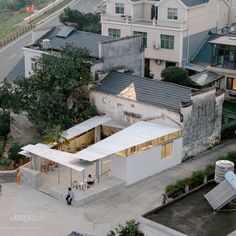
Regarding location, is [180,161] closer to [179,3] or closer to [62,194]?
[62,194]

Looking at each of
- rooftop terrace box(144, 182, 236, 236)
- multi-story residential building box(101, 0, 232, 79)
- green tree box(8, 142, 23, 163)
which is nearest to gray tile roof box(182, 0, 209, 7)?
multi-story residential building box(101, 0, 232, 79)

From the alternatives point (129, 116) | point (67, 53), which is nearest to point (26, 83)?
point (67, 53)

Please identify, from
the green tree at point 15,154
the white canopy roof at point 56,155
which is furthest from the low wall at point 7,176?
the white canopy roof at point 56,155

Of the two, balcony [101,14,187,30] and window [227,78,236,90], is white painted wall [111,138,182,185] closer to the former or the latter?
window [227,78,236,90]

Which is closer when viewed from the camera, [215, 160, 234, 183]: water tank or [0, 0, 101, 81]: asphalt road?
[215, 160, 234, 183]: water tank

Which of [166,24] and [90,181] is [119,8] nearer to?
[166,24]

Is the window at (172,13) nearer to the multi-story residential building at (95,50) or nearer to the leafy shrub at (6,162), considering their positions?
the multi-story residential building at (95,50)

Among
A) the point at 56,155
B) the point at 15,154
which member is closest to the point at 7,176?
the point at 15,154
